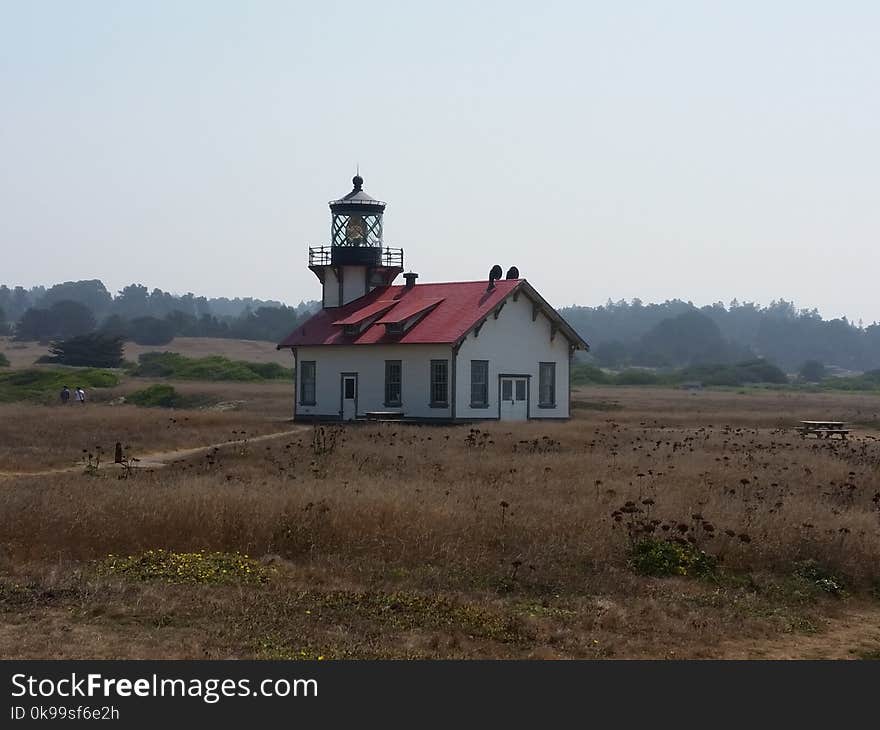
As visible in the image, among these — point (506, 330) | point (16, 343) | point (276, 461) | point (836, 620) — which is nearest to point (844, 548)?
point (836, 620)

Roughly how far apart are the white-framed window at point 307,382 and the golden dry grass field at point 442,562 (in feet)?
74.2

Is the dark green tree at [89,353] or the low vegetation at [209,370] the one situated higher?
the dark green tree at [89,353]

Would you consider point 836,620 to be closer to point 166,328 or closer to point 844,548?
point 844,548

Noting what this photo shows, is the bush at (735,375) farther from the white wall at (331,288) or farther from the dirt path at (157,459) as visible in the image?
the dirt path at (157,459)

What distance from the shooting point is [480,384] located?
42.1 metres

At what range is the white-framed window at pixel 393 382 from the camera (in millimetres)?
42531

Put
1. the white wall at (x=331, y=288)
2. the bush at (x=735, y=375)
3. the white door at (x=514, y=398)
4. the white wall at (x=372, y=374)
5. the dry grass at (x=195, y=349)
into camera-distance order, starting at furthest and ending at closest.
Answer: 1. the dry grass at (x=195, y=349)
2. the bush at (x=735, y=375)
3. the white wall at (x=331, y=288)
4. the white door at (x=514, y=398)
5. the white wall at (x=372, y=374)

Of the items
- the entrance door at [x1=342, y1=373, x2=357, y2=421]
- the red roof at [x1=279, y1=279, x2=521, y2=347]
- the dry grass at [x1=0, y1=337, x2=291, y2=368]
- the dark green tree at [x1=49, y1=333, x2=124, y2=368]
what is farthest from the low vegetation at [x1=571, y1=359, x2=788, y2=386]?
the entrance door at [x1=342, y1=373, x2=357, y2=421]

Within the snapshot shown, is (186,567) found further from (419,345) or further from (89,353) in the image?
(89,353)

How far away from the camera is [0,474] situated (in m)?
23.8

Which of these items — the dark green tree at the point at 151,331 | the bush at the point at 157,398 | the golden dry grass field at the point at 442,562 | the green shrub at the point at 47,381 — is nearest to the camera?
the golden dry grass field at the point at 442,562

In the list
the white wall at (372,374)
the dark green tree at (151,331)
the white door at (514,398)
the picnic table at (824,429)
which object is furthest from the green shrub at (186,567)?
the dark green tree at (151,331)

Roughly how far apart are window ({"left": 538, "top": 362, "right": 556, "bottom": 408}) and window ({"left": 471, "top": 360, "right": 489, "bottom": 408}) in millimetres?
2939
